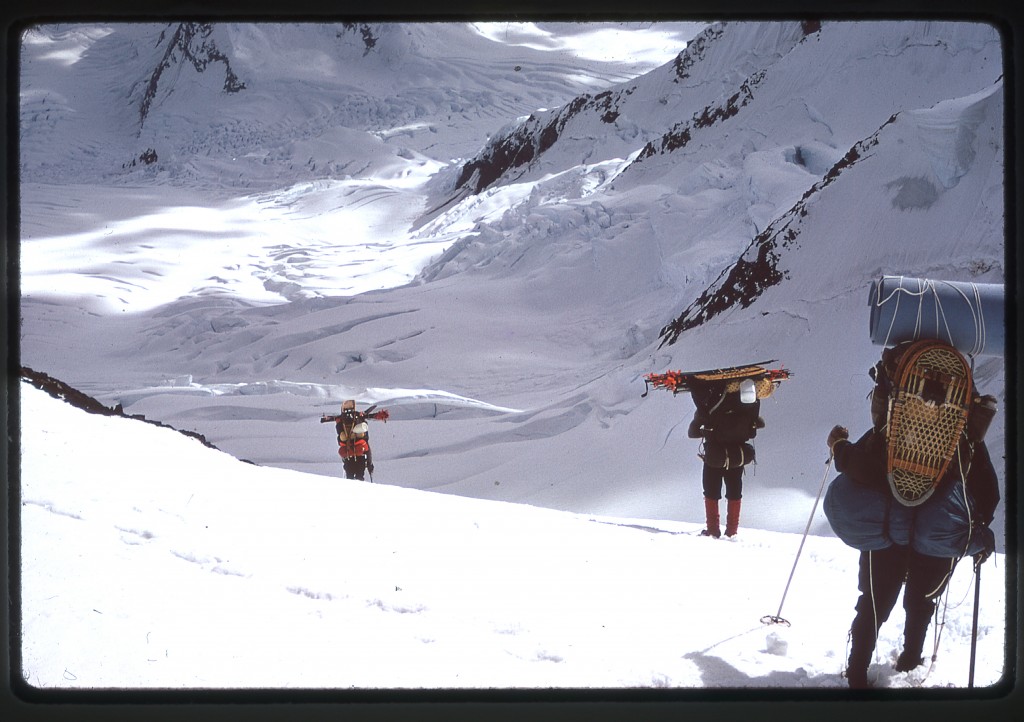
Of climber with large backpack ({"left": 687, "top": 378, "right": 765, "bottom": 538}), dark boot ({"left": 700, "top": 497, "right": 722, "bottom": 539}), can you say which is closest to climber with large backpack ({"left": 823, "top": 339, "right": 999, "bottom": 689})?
climber with large backpack ({"left": 687, "top": 378, "right": 765, "bottom": 538})

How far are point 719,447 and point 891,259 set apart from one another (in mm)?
4033

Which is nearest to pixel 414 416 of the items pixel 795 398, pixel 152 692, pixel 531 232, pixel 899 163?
pixel 795 398

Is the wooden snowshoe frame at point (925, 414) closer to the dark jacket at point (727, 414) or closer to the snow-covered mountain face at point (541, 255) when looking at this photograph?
the snow-covered mountain face at point (541, 255)

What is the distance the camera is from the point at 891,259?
28.0 ft

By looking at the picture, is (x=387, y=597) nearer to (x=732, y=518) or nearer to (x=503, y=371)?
(x=732, y=518)

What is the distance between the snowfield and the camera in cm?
304

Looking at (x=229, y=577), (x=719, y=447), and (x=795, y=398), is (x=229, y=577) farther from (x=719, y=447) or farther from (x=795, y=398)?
(x=795, y=398)

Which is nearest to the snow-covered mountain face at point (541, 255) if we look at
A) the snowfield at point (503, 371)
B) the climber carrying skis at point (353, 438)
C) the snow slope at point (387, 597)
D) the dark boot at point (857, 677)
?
the snowfield at point (503, 371)

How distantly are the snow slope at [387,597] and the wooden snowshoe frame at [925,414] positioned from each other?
0.41 metres

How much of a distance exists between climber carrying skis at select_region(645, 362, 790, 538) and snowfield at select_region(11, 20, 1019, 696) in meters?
0.35

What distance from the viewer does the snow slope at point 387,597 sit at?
2770 millimetres

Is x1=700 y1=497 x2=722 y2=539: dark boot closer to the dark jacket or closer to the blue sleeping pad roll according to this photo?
the dark jacket

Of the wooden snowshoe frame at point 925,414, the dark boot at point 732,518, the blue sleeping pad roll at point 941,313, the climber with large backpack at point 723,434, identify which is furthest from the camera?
the dark boot at point 732,518

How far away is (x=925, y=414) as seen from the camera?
2.77m
